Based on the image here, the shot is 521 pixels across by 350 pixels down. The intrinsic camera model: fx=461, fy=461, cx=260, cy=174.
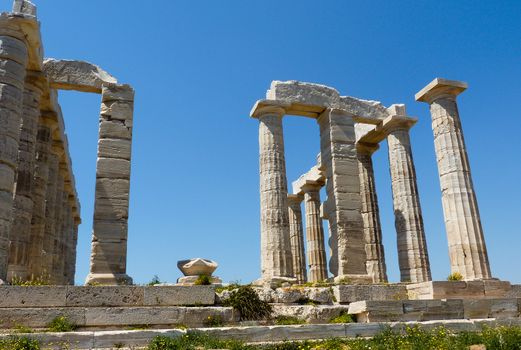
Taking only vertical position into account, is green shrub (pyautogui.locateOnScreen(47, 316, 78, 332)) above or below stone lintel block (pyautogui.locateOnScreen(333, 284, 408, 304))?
below

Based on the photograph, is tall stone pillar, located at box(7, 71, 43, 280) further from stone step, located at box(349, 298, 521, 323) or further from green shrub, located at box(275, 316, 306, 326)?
stone step, located at box(349, 298, 521, 323)

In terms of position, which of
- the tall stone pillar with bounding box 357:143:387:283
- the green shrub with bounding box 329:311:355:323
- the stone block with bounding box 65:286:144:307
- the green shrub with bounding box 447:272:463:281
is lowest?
the green shrub with bounding box 329:311:355:323

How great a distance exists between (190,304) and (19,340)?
4822 mm

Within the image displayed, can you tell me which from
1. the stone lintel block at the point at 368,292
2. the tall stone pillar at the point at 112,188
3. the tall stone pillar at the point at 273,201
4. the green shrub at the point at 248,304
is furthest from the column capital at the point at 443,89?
the tall stone pillar at the point at 112,188

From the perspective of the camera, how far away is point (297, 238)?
3114 centimetres

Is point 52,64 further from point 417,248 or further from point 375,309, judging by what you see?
point 417,248

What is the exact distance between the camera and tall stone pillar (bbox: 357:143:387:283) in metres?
24.6

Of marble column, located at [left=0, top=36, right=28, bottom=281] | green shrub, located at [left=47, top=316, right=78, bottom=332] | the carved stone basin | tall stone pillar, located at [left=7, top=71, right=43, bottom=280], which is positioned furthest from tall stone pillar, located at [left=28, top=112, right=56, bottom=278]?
green shrub, located at [left=47, top=316, right=78, bottom=332]

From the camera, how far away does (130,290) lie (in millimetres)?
13703

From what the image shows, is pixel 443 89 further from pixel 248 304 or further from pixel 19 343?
pixel 19 343

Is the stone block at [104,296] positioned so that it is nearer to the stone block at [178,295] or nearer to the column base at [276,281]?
the stone block at [178,295]

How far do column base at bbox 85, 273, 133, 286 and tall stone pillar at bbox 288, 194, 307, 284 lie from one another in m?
13.9

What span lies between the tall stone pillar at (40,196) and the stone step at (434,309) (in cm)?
1469

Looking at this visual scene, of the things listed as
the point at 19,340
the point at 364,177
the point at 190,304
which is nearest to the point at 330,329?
the point at 190,304
